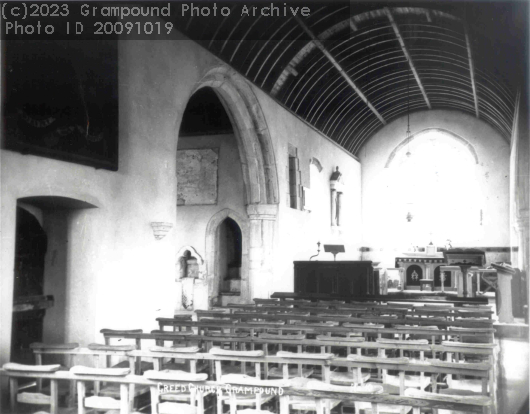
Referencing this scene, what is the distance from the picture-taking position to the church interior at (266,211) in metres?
4.65

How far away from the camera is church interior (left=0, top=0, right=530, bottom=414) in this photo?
4.65m

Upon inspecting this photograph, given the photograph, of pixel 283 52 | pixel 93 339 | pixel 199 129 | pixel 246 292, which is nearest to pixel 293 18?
pixel 283 52

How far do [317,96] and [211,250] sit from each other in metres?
4.81

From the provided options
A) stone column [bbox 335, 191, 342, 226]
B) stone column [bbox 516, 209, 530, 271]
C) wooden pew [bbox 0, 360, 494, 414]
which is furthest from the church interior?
stone column [bbox 335, 191, 342, 226]

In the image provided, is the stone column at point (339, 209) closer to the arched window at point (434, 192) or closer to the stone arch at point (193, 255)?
the arched window at point (434, 192)

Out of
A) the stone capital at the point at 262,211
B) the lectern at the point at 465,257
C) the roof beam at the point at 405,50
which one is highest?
the roof beam at the point at 405,50

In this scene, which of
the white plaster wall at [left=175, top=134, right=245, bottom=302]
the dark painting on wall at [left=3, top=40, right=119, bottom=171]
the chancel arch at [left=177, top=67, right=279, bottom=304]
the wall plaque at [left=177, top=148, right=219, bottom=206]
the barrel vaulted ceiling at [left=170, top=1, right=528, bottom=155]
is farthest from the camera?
the wall plaque at [left=177, top=148, right=219, bottom=206]

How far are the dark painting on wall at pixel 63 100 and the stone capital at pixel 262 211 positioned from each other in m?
5.56

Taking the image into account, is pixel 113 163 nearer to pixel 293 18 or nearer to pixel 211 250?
pixel 293 18

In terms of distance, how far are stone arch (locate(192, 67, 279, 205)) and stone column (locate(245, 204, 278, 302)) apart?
22cm

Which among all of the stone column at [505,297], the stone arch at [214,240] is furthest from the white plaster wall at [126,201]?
the stone column at [505,297]

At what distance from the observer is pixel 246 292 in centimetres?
1262

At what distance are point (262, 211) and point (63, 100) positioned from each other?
6.71 meters

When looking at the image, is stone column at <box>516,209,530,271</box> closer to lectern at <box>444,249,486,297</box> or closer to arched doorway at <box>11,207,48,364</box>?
lectern at <box>444,249,486,297</box>
